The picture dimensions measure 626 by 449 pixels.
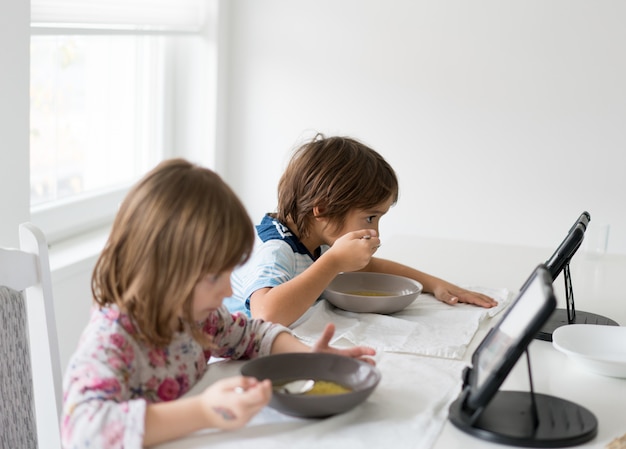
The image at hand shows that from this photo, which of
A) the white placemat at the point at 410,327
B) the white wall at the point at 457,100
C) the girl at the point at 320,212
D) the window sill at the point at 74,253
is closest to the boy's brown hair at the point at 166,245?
the white placemat at the point at 410,327

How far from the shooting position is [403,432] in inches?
42.3

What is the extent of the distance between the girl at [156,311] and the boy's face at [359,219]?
718mm

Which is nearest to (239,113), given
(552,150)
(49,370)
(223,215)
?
(552,150)

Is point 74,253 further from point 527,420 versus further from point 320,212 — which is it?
point 527,420

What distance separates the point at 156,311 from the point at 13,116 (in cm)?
125

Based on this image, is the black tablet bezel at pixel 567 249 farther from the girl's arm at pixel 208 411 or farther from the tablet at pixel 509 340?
the girl's arm at pixel 208 411

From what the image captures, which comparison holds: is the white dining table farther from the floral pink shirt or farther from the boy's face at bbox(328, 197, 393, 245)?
the boy's face at bbox(328, 197, 393, 245)

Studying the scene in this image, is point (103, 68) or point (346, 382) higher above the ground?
point (103, 68)

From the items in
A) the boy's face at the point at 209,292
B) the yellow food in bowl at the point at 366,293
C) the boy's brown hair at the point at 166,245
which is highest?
the boy's brown hair at the point at 166,245

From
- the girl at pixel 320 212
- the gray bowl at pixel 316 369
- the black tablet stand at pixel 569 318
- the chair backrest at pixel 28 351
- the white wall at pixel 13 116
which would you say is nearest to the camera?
the gray bowl at pixel 316 369

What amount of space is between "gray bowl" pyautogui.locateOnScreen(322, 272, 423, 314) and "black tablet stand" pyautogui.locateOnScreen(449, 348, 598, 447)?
46 centimetres

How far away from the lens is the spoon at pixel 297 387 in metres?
1.14

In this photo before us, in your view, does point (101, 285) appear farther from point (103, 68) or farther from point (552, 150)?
point (552, 150)

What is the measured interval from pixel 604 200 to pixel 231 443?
2338 millimetres
